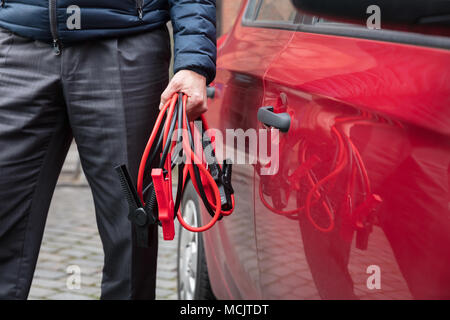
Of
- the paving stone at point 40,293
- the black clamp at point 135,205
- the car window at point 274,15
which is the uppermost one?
the car window at point 274,15

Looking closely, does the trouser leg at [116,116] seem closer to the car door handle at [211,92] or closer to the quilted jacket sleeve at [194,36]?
the quilted jacket sleeve at [194,36]

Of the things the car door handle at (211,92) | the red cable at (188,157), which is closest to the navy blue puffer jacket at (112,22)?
the red cable at (188,157)

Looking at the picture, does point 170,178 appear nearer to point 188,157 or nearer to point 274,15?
point 188,157

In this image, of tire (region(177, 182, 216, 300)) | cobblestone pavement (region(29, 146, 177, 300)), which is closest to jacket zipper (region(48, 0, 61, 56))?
tire (region(177, 182, 216, 300))

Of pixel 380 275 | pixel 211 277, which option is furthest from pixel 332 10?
pixel 211 277

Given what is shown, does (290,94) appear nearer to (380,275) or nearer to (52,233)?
(380,275)

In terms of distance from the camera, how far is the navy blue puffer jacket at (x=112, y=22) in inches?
77.9

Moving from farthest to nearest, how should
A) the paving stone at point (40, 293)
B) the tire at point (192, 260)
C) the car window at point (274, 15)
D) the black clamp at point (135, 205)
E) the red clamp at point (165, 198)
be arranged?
the paving stone at point (40, 293) < the tire at point (192, 260) < the car window at point (274, 15) < the black clamp at point (135, 205) < the red clamp at point (165, 198)

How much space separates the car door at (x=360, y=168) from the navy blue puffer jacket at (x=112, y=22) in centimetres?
24

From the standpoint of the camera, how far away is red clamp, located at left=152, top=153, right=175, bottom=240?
5.86 ft

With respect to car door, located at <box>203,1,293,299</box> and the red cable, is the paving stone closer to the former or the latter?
car door, located at <box>203,1,293,299</box>

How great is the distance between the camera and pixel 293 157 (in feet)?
5.96

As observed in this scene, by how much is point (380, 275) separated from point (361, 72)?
0.46 m

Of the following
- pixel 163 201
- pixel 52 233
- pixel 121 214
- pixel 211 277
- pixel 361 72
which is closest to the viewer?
pixel 361 72
